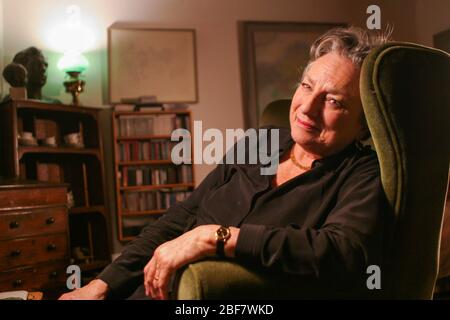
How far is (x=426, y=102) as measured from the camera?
0.77 meters

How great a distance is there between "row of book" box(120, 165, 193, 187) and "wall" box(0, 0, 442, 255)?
0.57ft

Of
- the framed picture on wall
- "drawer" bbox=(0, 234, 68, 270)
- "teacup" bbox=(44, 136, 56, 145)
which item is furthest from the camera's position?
the framed picture on wall

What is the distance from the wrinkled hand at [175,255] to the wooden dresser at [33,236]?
1.41m

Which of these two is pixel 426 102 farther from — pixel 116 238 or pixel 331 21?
pixel 331 21

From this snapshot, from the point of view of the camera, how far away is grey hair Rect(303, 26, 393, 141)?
3.10 ft

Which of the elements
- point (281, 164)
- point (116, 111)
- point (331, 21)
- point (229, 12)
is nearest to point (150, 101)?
point (116, 111)

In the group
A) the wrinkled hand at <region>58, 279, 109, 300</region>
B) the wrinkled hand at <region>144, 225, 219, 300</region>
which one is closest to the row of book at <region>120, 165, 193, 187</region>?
the wrinkled hand at <region>58, 279, 109, 300</region>

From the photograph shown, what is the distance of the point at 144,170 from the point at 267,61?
145 centimetres

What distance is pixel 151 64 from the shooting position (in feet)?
10.9

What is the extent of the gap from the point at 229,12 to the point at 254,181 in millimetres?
2870

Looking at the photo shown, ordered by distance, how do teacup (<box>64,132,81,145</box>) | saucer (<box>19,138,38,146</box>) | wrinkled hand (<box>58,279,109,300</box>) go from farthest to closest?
teacup (<box>64,132,81,145</box>) → saucer (<box>19,138,38,146</box>) → wrinkled hand (<box>58,279,109,300</box>)

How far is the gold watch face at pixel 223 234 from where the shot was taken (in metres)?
0.72

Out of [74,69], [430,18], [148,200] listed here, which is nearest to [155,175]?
[148,200]

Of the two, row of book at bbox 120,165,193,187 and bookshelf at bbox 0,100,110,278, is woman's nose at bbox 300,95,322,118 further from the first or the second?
row of book at bbox 120,165,193,187
